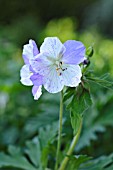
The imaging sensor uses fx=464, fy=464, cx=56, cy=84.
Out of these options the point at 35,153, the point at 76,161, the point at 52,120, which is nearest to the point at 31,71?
the point at 76,161

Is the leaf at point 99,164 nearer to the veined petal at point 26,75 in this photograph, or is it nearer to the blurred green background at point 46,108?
the blurred green background at point 46,108

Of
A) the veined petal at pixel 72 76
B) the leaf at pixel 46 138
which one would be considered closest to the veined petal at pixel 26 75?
the veined petal at pixel 72 76

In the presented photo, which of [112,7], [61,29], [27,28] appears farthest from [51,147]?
[112,7]

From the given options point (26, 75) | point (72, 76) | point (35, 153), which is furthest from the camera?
point (35, 153)

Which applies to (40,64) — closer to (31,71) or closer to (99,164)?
(31,71)

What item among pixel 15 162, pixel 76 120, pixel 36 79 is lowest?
pixel 15 162

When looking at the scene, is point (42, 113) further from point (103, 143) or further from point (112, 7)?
point (112, 7)

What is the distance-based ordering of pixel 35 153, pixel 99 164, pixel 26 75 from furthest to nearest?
pixel 35 153 < pixel 99 164 < pixel 26 75
